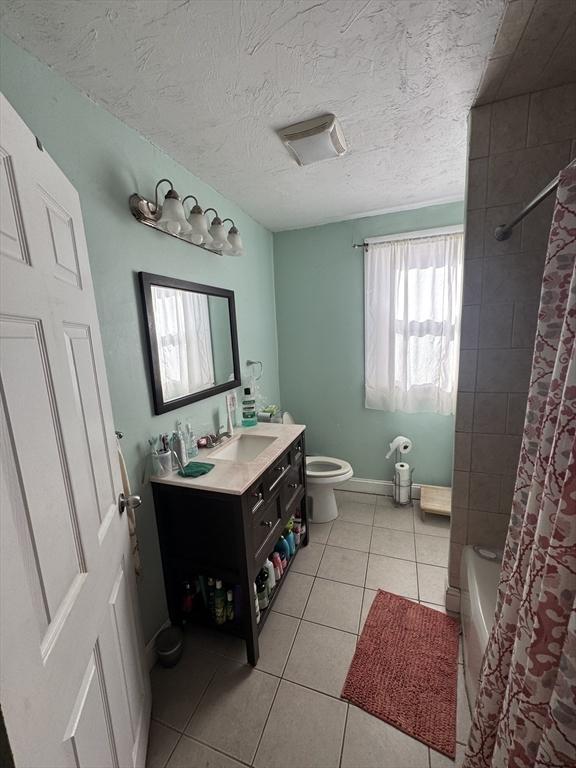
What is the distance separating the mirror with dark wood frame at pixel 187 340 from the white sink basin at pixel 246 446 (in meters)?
0.34

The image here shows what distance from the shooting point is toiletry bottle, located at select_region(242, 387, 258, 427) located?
209 cm

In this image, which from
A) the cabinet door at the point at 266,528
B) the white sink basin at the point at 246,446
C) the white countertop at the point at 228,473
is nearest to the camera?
the white countertop at the point at 228,473

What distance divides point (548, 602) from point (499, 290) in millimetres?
1173

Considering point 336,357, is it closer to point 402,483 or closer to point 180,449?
point 402,483

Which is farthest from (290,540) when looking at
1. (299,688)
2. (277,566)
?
(299,688)

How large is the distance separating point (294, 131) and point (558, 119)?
1031 millimetres

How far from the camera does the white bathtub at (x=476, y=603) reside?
1.11 metres

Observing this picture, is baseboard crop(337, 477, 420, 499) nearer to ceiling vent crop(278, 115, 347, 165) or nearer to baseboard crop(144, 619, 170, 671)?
baseboard crop(144, 619, 170, 671)

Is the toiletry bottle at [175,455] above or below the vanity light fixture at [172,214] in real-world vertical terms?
below

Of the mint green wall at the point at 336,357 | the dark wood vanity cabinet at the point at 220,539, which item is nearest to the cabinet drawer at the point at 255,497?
the dark wood vanity cabinet at the point at 220,539

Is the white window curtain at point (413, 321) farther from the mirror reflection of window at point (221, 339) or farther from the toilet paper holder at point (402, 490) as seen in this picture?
the mirror reflection of window at point (221, 339)

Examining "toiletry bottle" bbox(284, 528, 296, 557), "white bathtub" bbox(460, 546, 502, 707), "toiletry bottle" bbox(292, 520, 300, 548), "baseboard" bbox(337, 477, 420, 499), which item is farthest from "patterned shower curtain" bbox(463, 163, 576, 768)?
"baseboard" bbox(337, 477, 420, 499)

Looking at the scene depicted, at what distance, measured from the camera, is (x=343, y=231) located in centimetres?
248

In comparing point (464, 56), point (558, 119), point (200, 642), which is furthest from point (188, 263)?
point (200, 642)
